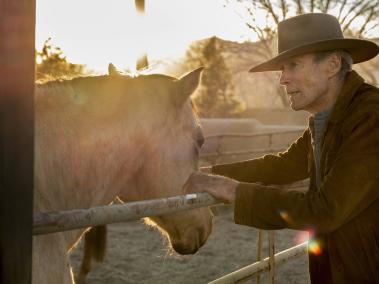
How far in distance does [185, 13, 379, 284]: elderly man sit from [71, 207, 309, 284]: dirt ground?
10.1 ft

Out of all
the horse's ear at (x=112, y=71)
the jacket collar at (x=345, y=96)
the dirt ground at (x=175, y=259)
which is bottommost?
the dirt ground at (x=175, y=259)

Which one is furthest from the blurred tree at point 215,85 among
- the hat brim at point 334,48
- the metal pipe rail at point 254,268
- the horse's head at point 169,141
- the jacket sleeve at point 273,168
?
the hat brim at point 334,48

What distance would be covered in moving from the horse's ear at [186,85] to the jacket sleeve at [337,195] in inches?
26.7

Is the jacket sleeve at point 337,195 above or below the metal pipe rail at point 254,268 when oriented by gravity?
above

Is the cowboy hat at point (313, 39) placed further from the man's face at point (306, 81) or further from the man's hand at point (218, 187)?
the man's hand at point (218, 187)

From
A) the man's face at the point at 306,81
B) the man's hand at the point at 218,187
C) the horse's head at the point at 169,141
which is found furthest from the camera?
the horse's head at the point at 169,141

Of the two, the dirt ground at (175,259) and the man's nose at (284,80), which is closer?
the man's nose at (284,80)

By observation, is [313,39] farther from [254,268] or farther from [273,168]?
[254,268]

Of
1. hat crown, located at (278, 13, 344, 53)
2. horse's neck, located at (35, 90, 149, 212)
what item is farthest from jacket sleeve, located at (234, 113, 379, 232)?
horse's neck, located at (35, 90, 149, 212)

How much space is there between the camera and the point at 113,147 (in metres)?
2.06

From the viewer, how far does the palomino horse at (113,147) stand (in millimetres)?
1855

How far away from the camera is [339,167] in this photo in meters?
1.65

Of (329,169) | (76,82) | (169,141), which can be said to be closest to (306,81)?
(329,169)

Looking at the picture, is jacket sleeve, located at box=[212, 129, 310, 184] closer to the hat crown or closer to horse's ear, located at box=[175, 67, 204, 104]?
horse's ear, located at box=[175, 67, 204, 104]
